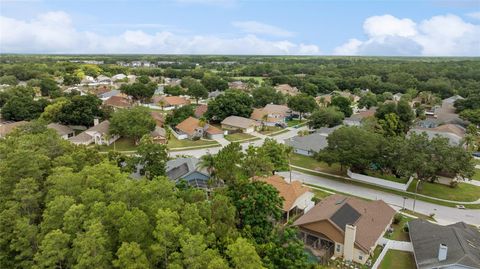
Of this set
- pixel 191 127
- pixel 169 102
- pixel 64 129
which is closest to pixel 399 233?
pixel 191 127

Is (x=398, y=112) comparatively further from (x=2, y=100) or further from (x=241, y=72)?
(x=241, y=72)

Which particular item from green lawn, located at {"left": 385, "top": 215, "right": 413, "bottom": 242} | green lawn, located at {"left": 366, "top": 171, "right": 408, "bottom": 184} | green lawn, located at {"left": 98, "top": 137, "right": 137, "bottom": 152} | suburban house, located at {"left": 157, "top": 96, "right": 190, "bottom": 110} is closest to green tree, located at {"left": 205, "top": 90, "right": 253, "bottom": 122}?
green lawn, located at {"left": 98, "top": 137, "right": 137, "bottom": 152}

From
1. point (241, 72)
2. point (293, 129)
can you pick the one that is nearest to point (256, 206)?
point (293, 129)

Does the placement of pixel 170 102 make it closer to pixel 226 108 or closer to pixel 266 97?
pixel 226 108

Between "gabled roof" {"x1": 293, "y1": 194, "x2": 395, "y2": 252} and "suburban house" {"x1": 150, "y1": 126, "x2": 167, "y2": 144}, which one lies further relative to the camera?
"suburban house" {"x1": 150, "y1": 126, "x2": 167, "y2": 144}

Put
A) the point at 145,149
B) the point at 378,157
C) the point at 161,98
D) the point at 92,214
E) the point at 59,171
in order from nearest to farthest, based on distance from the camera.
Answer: the point at 92,214 → the point at 59,171 → the point at 145,149 → the point at 378,157 → the point at 161,98

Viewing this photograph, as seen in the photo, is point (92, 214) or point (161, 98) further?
point (161, 98)

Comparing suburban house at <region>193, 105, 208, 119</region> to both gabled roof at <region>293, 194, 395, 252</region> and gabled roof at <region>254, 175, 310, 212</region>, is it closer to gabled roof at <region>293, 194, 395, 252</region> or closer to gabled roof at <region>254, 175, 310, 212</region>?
gabled roof at <region>254, 175, 310, 212</region>
